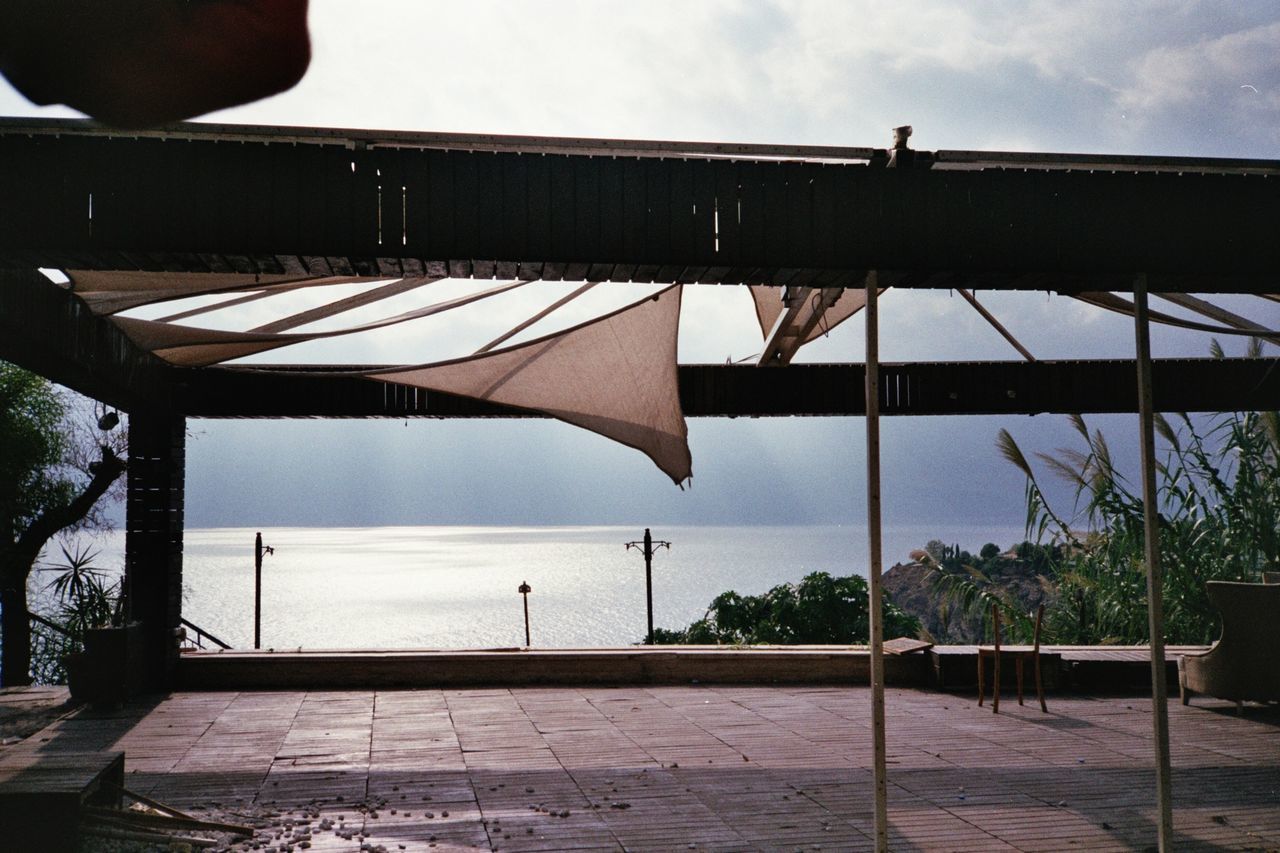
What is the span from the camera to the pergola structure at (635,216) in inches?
139

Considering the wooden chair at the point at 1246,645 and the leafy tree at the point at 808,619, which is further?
the leafy tree at the point at 808,619

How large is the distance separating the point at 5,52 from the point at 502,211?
1692 millimetres

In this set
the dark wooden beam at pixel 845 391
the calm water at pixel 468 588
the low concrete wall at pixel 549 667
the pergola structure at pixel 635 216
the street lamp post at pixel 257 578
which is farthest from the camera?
the calm water at pixel 468 588

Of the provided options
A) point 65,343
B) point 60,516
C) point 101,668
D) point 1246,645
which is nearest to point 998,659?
point 1246,645

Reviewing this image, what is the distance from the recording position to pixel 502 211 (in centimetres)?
366

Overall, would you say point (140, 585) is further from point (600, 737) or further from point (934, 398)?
point (934, 398)

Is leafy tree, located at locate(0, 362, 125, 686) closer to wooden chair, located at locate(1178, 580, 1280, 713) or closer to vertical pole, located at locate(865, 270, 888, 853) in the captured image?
vertical pole, located at locate(865, 270, 888, 853)

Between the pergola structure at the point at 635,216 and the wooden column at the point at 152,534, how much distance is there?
3010 millimetres

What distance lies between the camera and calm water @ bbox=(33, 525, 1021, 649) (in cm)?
6159

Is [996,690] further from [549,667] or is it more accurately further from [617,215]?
[617,215]

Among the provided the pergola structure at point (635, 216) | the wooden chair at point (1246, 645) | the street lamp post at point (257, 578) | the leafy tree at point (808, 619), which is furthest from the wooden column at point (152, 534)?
the wooden chair at point (1246, 645)

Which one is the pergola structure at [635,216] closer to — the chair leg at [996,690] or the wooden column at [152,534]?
the wooden column at [152,534]

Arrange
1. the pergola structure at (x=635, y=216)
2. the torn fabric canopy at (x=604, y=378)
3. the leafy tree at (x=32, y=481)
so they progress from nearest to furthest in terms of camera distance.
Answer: the pergola structure at (x=635, y=216) < the torn fabric canopy at (x=604, y=378) < the leafy tree at (x=32, y=481)

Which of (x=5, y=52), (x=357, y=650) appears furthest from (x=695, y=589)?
(x=5, y=52)
